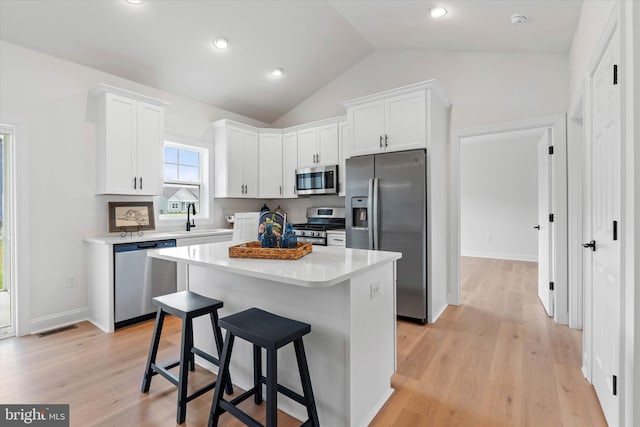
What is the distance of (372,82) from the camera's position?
4.48 metres

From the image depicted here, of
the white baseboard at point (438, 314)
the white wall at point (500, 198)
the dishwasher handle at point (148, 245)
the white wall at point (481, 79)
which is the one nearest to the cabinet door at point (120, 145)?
the dishwasher handle at point (148, 245)

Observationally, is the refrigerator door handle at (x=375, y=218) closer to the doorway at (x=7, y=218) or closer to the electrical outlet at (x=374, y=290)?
the electrical outlet at (x=374, y=290)

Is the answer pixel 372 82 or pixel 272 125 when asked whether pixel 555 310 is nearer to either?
pixel 372 82

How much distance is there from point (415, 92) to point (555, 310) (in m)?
2.72

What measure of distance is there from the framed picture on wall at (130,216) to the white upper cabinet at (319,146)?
218 cm

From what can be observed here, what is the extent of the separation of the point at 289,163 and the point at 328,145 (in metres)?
0.76

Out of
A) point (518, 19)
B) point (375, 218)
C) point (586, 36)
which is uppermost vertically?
point (518, 19)

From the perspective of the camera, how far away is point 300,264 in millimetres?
1750

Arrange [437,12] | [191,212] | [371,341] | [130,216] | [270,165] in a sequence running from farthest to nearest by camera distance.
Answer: [270,165], [191,212], [130,216], [437,12], [371,341]

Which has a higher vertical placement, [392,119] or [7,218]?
[392,119]

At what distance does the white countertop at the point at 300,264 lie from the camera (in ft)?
4.73

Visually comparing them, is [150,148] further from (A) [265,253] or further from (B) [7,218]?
(A) [265,253]

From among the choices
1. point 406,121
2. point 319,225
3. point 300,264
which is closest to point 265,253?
point 300,264

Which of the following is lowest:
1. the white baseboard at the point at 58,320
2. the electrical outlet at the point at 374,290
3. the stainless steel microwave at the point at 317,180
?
the white baseboard at the point at 58,320
